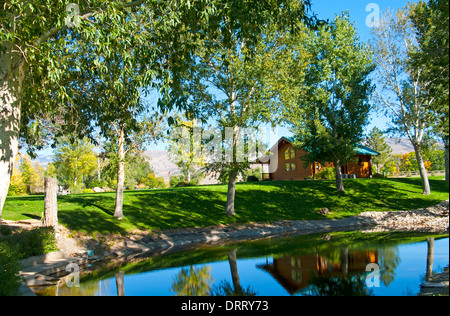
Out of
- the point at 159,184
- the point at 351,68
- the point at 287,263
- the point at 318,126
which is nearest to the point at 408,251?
the point at 287,263

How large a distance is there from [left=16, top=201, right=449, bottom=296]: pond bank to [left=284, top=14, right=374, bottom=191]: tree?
720 cm

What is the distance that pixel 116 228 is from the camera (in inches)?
740

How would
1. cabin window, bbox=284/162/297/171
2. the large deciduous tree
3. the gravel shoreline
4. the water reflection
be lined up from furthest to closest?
cabin window, bbox=284/162/297/171, the gravel shoreline, the large deciduous tree, the water reflection

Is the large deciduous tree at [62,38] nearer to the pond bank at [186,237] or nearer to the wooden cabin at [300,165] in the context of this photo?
the pond bank at [186,237]

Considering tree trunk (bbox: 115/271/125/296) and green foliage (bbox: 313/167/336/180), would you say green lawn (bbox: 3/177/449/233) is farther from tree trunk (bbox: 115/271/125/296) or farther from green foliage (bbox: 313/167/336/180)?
tree trunk (bbox: 115/271/125/296)

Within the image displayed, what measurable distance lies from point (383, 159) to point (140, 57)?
89495 mm

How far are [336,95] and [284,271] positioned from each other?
24.5 metres

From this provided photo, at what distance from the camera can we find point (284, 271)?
1053 cm

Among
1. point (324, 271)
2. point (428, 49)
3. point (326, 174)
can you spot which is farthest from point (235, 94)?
point (326, 174)

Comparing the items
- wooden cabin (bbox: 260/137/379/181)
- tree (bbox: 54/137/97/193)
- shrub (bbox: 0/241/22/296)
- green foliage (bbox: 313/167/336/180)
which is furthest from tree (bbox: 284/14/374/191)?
tree (bbox: 54/137/97/193)

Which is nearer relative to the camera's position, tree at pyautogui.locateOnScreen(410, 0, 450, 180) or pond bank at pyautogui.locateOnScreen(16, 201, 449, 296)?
tree at pyautogui.locateOnScreen(410, 0, 450, 180)

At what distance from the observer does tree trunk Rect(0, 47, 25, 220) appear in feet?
30.9

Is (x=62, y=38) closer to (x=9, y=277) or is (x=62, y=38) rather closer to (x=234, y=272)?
(x=9, y=277)
